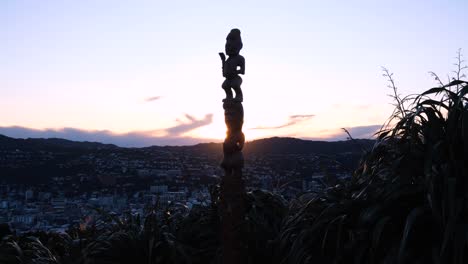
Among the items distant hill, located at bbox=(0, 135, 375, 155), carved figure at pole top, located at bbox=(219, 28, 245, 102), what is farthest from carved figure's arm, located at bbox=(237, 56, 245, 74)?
distant hill, located at bbox=(0, 135, 375, 155)

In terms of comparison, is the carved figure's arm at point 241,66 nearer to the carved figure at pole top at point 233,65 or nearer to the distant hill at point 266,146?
the carved figure at pole top at point 233,65

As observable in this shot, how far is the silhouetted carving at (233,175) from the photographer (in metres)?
5.98

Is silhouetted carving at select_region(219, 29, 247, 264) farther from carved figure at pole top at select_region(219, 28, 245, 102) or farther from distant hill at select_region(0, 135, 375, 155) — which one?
distant hill at select_region(0, 135, 375, 155)

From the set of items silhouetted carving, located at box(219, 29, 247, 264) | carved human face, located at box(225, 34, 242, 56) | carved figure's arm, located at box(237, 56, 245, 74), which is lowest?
silhouetted carving, located at box(219, 29, 247, 264)

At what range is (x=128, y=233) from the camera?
767 cm

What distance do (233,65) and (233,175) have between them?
3.53ft

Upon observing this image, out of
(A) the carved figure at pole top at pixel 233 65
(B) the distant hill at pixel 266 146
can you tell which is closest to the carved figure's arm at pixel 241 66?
(A) the carved figure at pole top at pixel 233 65

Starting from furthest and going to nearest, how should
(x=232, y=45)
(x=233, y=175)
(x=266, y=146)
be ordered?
(x=266, y=146) → (x=232, y=45) → (x=233, y=175)

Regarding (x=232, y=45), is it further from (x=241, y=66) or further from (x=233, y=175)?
(x=233, y=175)

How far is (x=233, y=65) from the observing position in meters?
6.13

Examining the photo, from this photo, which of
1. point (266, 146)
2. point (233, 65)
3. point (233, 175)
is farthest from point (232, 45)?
point (266, 146)

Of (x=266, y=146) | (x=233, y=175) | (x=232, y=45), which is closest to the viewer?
(x=233, y=175)

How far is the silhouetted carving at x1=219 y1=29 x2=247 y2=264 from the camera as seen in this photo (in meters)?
5.98

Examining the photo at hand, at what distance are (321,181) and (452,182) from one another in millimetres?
2576
